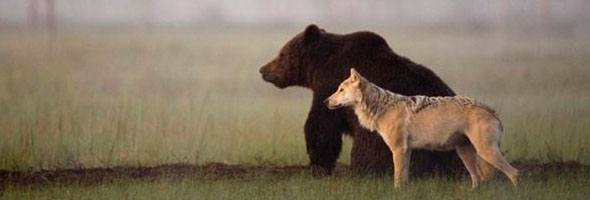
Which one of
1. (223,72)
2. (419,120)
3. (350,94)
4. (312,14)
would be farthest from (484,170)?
(223,72)

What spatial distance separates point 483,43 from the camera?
602 cm

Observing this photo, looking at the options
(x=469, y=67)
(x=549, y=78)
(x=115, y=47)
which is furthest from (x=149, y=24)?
(x=549, y=78)

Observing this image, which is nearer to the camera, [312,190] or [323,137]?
[312,190]

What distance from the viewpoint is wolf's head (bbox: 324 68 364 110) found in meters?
5.21

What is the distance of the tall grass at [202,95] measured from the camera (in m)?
5.69

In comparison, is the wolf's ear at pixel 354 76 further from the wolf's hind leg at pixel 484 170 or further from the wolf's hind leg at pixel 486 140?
the wolf's hind leg at pixel 484 170

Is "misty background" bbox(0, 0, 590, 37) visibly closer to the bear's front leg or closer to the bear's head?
the bear's head

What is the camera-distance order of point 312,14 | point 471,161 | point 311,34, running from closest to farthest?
point 471,161 → point 311,34 → point 312,14

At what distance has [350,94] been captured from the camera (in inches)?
206

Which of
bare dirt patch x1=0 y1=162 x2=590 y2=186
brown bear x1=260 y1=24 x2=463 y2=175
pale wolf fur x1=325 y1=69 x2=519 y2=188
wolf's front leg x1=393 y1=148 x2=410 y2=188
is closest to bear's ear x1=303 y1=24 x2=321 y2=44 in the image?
brown bear x1=260 y1=24 x2=463 y2=175

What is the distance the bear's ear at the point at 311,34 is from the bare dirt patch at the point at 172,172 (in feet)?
2.26

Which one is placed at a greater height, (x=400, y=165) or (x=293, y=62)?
(x=293, y=62)

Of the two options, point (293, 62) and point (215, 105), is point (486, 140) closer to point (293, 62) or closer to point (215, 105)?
point (293, 62)

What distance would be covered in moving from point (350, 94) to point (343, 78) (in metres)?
0.37
